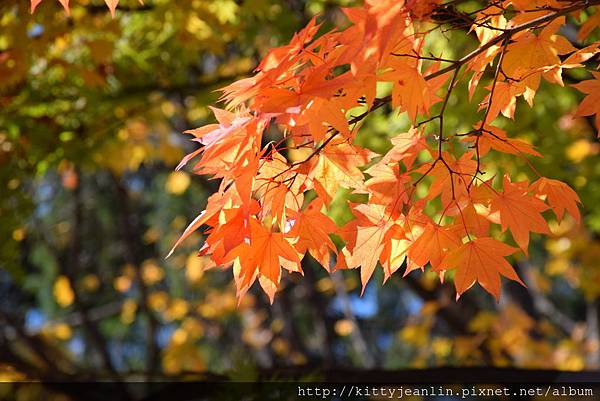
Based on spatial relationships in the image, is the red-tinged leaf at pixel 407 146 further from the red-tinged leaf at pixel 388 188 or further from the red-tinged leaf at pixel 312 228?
the red-tinged leaf at pixel 312 228

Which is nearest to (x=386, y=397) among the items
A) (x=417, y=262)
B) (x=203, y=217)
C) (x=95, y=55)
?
(x=417, y=262)

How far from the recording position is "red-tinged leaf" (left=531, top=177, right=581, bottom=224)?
1260mm

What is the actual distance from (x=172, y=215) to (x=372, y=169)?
5691 millimetres

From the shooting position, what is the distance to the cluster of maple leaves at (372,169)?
3.35 feet

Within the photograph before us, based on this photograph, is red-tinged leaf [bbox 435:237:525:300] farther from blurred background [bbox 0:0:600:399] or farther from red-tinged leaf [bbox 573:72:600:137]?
blurred background [bbox 0:0:600:399]

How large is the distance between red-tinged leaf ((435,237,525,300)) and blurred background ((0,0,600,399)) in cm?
66

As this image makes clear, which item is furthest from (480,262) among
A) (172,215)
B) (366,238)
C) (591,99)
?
(172,215)

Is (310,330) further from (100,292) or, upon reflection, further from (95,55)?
(95,55)

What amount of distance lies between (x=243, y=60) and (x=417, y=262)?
151 inches

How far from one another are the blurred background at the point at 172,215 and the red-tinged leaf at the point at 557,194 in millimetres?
798

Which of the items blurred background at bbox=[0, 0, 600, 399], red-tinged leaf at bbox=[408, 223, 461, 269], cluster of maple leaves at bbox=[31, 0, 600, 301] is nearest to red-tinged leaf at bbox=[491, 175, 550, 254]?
cluster of maple leaves at bbox=[31, 0, 600, 301]

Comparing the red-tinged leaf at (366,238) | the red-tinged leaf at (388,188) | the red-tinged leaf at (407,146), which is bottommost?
the red-tinged leaf at (366,238)

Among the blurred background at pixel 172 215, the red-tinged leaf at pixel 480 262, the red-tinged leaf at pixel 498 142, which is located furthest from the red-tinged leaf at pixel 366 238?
the blurred background at pixel 172 215

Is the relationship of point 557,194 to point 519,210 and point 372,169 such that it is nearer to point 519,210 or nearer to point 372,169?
point 519,210
